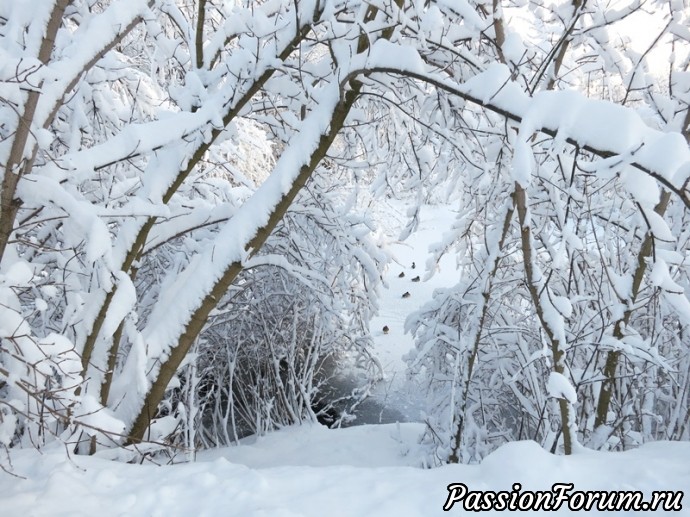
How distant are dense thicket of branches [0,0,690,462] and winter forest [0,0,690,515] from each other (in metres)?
0.02

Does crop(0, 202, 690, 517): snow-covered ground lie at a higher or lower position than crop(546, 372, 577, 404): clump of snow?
lower

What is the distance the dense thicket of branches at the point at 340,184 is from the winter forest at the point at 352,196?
2 centimetres

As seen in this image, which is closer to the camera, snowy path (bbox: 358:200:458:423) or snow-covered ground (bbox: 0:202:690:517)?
snow-covered ground (bbox: 0:202:690:517)

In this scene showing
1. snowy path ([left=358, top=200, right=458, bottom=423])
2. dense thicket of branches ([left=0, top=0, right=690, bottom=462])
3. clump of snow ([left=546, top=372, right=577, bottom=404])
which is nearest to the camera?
dense thicket of branches ([left=0, top=0, right=690, bottom=462])

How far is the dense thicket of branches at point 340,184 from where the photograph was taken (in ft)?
6.68

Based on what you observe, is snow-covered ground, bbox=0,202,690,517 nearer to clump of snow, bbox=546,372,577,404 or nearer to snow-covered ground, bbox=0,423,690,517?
snow-covered ground, bbox=0,423,690,517

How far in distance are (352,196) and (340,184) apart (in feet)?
3.27

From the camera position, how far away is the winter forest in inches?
80.6

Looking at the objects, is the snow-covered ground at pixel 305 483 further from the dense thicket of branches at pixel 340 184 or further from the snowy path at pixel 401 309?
the snowy path at pixel 401 309

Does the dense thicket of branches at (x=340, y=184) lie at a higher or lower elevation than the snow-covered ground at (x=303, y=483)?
higher

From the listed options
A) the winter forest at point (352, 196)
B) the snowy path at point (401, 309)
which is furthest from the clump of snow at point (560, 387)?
the snowy path at point (401, 309)

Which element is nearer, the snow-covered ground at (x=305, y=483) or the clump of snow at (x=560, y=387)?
the snow-covered ground at (x=305, y=483)

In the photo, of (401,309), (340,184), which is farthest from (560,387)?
(401,309)

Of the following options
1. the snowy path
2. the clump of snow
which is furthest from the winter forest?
the snowy path
